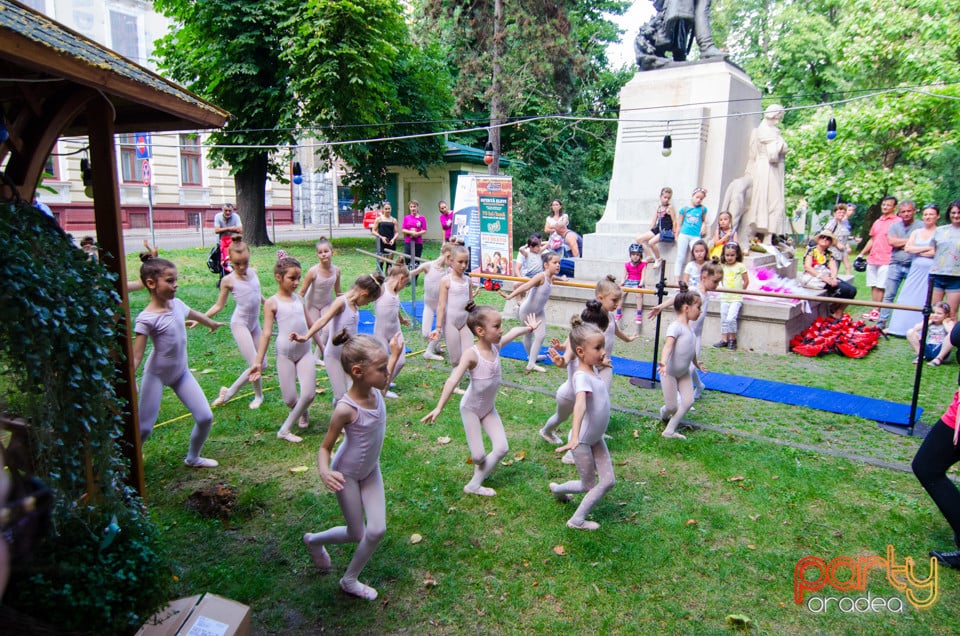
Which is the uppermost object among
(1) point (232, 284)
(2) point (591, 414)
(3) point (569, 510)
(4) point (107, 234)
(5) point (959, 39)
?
(5) point (959, 39)

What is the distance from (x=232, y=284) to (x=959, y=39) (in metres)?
23.4

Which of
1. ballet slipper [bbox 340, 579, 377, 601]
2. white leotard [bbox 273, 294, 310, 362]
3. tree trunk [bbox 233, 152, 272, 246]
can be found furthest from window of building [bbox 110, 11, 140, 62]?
ballet slipper [bbox 340, 579, 377, 601]

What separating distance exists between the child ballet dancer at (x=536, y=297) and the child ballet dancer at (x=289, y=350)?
2861 mm

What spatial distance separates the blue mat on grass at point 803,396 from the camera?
7.32 m

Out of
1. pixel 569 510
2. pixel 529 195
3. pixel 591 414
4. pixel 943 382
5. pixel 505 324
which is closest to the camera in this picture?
pixel 591 414

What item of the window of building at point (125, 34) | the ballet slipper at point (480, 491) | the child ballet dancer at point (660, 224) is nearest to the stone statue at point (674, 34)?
the child ballet dancer at point (660, 224)

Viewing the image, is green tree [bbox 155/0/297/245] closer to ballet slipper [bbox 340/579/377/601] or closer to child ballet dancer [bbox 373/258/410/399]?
child ballet dancer [bbox 373/258/410/399]

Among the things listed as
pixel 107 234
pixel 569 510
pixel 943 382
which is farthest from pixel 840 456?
pixel 107 234

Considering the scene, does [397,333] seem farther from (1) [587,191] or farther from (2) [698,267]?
(1) [587,191]

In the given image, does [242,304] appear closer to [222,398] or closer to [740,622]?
[222,398]

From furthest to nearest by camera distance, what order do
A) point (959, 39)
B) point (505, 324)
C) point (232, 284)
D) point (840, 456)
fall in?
1. point (959, 39)
2. point (505, 324)
3. point (232, 284)
4. point (840, 456)

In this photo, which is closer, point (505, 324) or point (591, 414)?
point (591, 414)

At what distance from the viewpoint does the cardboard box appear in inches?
122

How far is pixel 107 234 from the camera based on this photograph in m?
3.76
